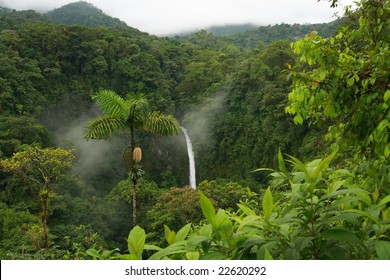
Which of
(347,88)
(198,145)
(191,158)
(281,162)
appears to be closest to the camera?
(281,162)

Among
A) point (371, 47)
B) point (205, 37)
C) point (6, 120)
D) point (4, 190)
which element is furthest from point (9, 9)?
point (371, 47)

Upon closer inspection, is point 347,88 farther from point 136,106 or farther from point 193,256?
point 136,106

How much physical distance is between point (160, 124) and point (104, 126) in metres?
1.06

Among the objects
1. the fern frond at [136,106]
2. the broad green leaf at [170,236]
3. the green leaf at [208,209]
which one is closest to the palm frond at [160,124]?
the fern frond at [136,106]

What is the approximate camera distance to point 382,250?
29.2 inches

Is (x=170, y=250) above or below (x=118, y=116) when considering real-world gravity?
above

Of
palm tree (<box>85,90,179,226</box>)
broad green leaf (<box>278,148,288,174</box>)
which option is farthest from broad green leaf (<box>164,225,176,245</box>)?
palm tree (<box>85,90,179,226</box>)

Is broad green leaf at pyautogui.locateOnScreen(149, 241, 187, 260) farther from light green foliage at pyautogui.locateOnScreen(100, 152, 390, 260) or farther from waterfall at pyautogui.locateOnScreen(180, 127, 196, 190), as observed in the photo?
waterfall at pyautogui.locateOnScreen(180, 127, 196, 190)

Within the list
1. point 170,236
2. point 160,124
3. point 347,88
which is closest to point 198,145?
point 160,124

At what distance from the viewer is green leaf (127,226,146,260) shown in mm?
790

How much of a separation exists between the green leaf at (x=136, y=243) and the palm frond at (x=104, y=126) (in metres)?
6.20

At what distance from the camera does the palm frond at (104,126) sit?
6.87 m

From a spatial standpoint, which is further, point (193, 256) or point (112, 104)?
point (112, 104)

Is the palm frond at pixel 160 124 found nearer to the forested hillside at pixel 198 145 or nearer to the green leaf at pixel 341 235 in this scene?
the forested hillside at pixel 198 145
